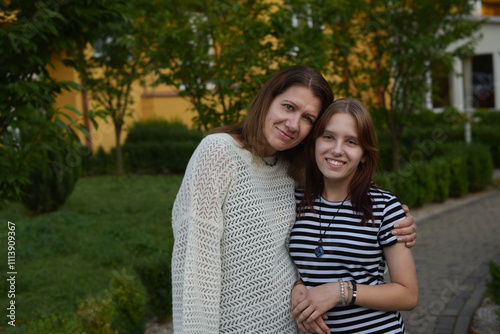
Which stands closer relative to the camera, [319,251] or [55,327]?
[319,251]

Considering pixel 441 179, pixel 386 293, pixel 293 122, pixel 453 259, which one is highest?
pixel 293 122

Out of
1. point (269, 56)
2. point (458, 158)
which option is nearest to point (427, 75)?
point (458, 158)

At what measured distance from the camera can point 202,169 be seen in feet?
7.39

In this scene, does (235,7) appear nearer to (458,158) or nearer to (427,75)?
(427,75)

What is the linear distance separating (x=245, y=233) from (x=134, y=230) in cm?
610

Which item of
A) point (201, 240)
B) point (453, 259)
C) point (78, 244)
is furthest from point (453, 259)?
point (201, 240)

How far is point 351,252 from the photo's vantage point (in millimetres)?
2402

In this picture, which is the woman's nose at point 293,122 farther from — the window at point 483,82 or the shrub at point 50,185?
the window at point 483,82

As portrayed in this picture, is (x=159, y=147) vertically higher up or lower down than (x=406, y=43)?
lower down

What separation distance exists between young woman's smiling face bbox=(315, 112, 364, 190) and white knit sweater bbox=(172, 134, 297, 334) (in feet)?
0.83

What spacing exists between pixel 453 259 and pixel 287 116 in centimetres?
586

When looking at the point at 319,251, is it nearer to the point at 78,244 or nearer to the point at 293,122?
the point at 293,122

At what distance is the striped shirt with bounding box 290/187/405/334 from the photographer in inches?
94.2

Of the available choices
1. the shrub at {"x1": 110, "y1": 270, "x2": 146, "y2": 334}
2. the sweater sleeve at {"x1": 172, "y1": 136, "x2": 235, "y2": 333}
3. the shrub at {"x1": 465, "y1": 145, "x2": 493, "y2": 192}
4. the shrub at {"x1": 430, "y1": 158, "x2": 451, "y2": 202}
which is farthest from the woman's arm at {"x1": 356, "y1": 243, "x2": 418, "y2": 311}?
the shrub at {"x1": 465, "y1": 145, "x2": 493, "y2": 192}
